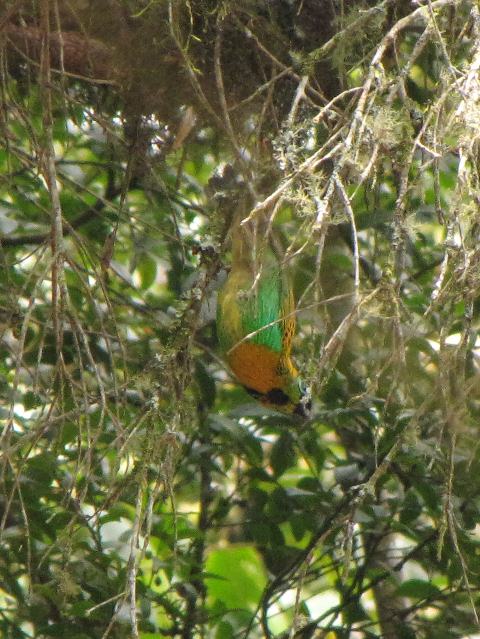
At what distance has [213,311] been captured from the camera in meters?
2.93

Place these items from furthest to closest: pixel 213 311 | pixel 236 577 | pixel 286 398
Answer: pixel 236 577, pixel 286 398, pixel 213 311

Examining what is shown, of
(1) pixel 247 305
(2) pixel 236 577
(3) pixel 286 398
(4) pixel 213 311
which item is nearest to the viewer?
(1) pixel 247 305

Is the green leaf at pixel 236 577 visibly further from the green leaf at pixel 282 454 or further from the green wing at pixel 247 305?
the green wing at pixel 247 305

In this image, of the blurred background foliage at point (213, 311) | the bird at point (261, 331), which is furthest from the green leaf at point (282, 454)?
the bird at point (261, 331)

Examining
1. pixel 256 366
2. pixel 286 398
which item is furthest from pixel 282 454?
pixel 256 366

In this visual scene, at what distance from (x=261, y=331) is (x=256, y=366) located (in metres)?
0.38

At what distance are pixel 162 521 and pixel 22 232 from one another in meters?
1.03

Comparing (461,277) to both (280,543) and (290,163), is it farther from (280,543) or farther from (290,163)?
(280,543)

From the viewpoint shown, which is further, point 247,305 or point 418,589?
point 418,589

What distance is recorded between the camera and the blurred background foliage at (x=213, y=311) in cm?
199

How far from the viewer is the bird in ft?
8.78

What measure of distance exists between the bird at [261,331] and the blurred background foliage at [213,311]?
0.07m

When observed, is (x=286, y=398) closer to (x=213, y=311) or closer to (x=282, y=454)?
(x=282, y=454)

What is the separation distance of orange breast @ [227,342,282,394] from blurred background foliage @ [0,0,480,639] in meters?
0.10
